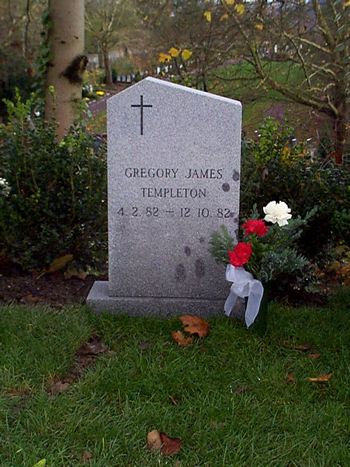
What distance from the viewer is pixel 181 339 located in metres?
3.80

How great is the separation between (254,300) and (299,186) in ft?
4.41

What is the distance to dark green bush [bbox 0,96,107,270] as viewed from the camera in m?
4.77

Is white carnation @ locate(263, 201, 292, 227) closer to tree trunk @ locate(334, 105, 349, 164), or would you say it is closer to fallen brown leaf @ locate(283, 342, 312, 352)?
fallen brown leaf @ locate(283, 342, 312, 352)

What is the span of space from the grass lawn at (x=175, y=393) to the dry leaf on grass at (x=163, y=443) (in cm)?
4

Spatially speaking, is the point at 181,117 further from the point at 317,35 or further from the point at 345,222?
the point at 317,35

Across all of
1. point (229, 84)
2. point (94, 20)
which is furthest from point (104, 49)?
point (229, 84)

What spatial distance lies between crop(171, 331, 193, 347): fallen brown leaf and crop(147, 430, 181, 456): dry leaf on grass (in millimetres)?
913

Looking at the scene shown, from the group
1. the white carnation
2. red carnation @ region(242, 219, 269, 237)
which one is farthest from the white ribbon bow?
the white carnation

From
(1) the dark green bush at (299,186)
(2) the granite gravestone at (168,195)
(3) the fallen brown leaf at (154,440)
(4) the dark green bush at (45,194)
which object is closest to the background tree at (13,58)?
(4) the dark green bush at (45,194)

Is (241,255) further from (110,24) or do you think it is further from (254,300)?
(110,24)

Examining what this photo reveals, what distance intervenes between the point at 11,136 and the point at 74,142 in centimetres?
49

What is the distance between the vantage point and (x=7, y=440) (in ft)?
9.02

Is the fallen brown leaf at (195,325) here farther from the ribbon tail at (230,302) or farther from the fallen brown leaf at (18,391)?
the fallen brown leaf at (18,391)

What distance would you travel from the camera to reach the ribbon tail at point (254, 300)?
3.85 m
